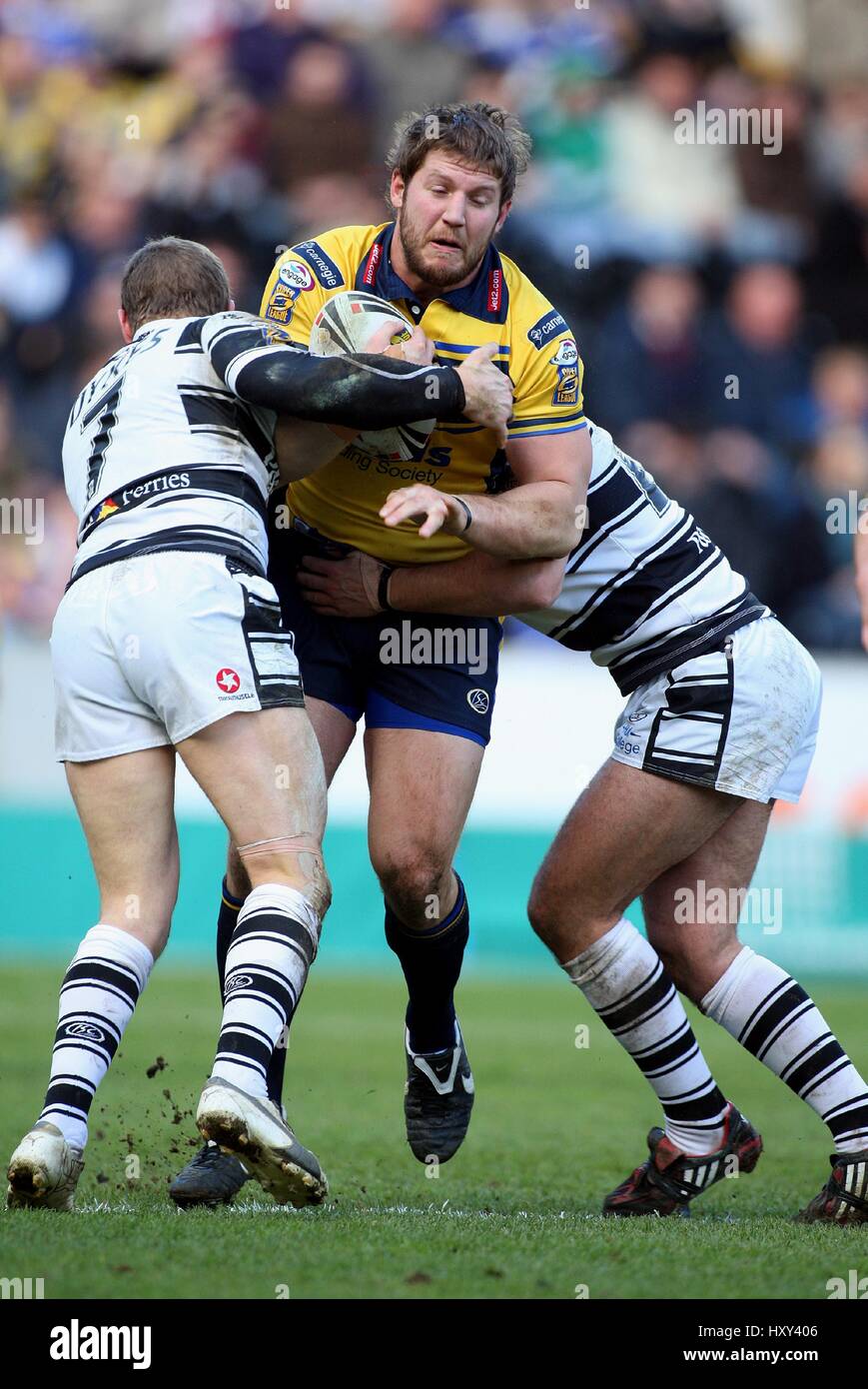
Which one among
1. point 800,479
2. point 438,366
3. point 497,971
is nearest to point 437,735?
point 438,366

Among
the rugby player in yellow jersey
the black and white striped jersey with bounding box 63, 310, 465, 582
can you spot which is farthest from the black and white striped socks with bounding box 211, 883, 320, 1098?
the black and white striped jersey with bounding box 63, 310, 465, 582

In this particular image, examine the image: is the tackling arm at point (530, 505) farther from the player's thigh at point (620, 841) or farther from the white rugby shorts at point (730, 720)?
the player's thigh at point (620, 841)

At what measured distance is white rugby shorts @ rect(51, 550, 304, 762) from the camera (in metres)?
3.57

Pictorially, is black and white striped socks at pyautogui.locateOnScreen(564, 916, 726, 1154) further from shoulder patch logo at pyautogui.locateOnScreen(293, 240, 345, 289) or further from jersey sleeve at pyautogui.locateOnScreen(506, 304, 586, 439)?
shoulder patch logo at pyautogui.locateOnScreen(293, 240, 345, 289)

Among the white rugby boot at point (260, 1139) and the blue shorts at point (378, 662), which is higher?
the blue shorts at point (378, 662)

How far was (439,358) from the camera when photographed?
4250mm

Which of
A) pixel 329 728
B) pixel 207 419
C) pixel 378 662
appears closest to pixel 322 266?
pixel 207 419

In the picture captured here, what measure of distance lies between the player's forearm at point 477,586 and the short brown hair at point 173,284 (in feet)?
2.85

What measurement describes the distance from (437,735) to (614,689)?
237 inches

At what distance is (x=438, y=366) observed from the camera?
3887mm

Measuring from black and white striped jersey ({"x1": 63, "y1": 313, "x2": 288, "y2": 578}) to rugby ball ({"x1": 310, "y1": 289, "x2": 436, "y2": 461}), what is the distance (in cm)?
22

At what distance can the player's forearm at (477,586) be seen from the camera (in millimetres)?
4297

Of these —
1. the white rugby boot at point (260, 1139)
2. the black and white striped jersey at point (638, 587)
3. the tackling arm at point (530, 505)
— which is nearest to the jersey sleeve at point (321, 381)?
the tackling arm at point (530, 505)

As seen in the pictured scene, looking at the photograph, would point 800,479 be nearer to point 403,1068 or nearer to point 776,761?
point 403,1068
